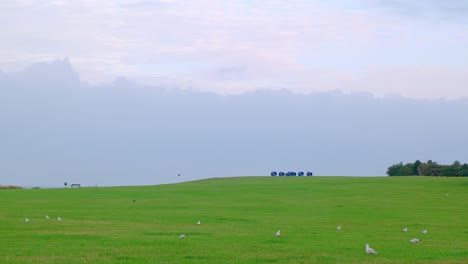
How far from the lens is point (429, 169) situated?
113625 mm

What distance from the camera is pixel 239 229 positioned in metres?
33.2

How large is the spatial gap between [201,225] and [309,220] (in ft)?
23.7

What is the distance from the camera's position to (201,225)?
3553 cm

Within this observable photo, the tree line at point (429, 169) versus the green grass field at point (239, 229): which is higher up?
the tree line at point (429, 169)

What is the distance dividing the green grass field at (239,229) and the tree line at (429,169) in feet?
144

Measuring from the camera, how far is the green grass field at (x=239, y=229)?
2283 cm

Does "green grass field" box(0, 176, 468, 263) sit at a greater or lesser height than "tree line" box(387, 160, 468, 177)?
lesser

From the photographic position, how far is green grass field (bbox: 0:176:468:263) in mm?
22828

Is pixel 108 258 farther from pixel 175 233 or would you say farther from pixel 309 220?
pixel 309 220

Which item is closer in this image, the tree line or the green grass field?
the green grass field

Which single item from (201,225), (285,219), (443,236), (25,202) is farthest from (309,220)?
(25,202)

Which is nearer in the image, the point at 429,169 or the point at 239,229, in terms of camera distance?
the point at 239,229

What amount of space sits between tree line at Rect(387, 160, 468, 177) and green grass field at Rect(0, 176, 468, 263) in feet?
144

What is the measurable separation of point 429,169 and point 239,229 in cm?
8565
